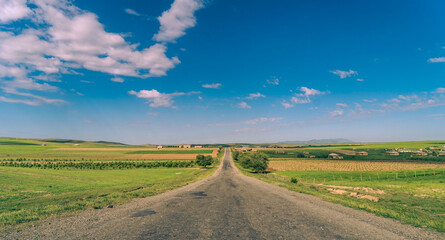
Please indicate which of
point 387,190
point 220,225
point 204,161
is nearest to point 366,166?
point 387,190

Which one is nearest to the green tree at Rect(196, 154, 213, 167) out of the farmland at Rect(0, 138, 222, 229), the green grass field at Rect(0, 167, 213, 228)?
the farmland at Rect(0, 138, 222, 229)

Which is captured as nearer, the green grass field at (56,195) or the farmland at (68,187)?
the green grass field at (56,195)

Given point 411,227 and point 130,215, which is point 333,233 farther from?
point 130,215

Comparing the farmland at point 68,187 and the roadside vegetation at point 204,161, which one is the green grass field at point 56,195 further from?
the roadside vegetation at point 204,161

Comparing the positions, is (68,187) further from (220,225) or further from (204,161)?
(204,161)

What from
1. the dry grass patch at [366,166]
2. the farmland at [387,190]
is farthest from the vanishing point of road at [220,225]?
the dry grass patch at [366,166]

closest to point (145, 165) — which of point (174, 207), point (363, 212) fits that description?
point (174, 207)

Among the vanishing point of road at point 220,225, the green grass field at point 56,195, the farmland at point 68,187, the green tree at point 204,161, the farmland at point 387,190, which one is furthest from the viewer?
the green tree at point 204,161

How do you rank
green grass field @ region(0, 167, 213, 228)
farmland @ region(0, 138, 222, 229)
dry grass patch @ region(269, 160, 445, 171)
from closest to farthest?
green grass field @ region(0, 167, 213, 228) < farmland @ region(0, 138, 222, 229) < dry grass patch @ region(269, 160, 445, 171)

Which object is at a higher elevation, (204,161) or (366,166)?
(204,161)

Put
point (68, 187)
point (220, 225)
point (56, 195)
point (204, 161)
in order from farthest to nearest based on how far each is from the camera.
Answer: point (204, 161)
point (68, 187)
point (56, 195)
point (220, 225)

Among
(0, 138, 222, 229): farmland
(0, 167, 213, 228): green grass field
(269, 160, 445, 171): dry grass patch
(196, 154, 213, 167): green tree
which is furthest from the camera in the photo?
(196, 154, 213, 167): green tree

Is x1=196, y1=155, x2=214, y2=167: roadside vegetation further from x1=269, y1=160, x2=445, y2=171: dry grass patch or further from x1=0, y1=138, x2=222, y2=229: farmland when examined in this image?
x1=269, y1=160, x2=445, y2=171: dry grass patch

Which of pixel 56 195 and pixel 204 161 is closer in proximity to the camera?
pixel 56 195
